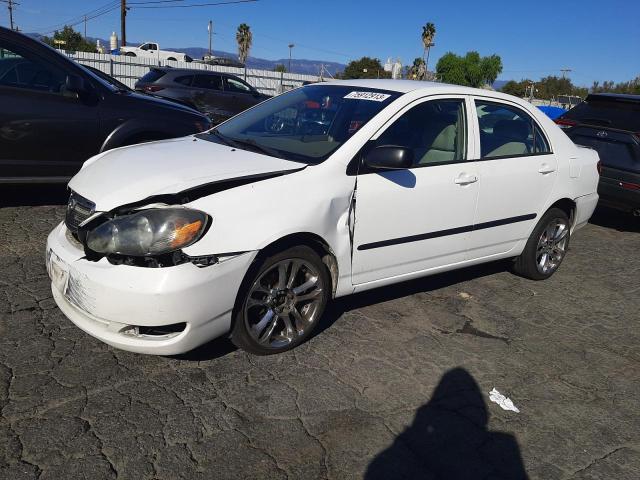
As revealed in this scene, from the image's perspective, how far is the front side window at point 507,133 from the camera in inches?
175

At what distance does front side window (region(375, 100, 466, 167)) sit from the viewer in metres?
3.91

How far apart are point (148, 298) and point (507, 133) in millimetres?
3252

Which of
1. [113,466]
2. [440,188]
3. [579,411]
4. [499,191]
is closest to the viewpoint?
[113,466]

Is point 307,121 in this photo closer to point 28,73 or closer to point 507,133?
point 507,133

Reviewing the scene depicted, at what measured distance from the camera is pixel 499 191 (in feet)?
14.5

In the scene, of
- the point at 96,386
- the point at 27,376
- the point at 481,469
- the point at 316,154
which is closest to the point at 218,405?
the point at 96,386

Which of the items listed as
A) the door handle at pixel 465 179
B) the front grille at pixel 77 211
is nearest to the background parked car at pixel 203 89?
the door handle at pixel 465 179

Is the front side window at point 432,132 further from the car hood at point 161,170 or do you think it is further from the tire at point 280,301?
the tire at point 280,301

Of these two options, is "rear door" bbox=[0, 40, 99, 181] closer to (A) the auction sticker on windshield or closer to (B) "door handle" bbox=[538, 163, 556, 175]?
(A) the auction sticker on windshield

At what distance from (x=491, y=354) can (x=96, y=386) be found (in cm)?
246

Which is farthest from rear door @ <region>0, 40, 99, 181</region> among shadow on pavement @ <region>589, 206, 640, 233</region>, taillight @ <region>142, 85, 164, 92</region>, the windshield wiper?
taillight @ <region>142, 85, 164, 92</region>

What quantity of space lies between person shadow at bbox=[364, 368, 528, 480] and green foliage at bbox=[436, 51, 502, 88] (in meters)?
53.9

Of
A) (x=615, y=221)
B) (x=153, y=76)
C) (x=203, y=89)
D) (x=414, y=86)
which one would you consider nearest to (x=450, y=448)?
(x=414, y=86)

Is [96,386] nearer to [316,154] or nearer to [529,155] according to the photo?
[316,154]
